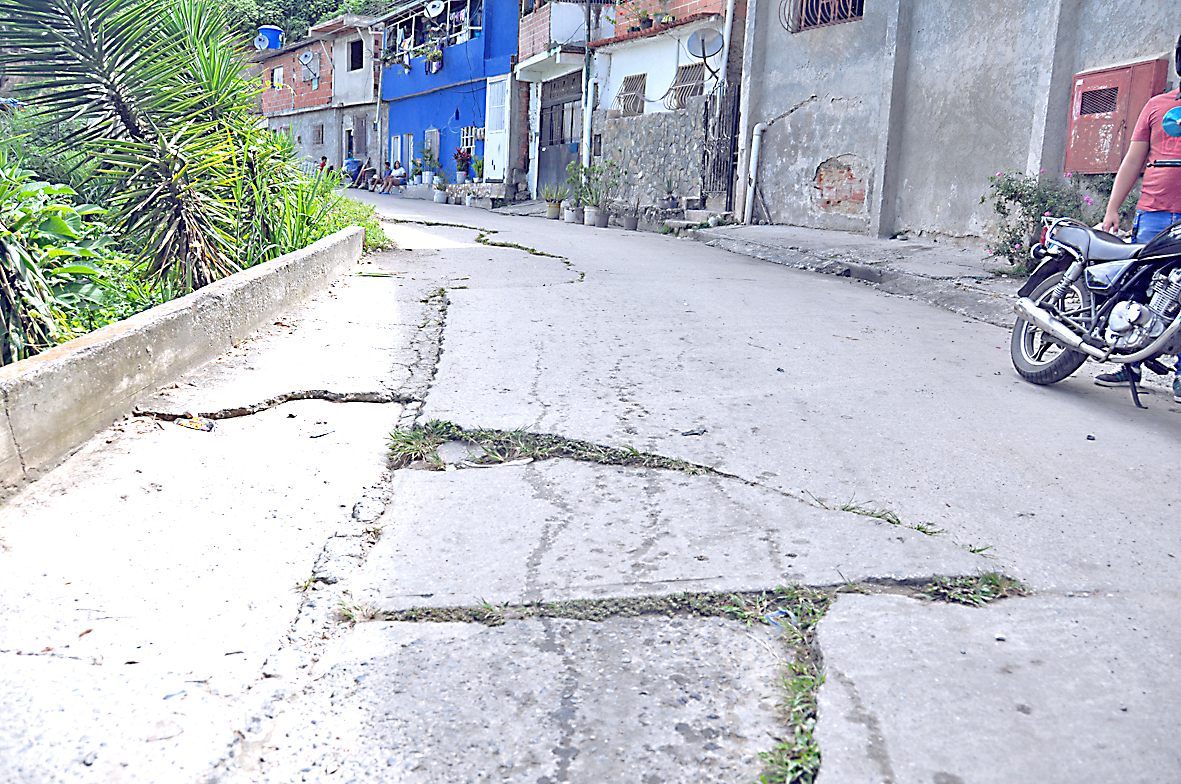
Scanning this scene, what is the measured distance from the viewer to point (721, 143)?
14.5 metres

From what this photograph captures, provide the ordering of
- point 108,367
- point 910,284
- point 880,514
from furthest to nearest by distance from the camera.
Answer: point 910,284
point 108,367
point 880,514

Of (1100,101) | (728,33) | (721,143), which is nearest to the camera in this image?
(1100,101)

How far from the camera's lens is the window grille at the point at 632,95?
1695 cm

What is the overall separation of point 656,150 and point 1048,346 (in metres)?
12.1

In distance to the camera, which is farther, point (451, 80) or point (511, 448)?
point (451, 80)

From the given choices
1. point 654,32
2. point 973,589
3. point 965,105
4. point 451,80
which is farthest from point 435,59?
point 973,589

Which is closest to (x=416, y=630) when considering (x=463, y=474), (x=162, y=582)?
(x=162, y=582)

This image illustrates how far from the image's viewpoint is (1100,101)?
7.74 meters

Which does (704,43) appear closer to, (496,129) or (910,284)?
(910,284)

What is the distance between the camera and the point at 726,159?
47.6 feet

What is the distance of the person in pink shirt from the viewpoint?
13.7 feet

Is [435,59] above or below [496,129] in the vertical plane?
above

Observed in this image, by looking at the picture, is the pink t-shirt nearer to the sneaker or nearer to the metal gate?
the sneaker

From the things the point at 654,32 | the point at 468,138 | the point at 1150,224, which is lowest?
the point at 1150,224
